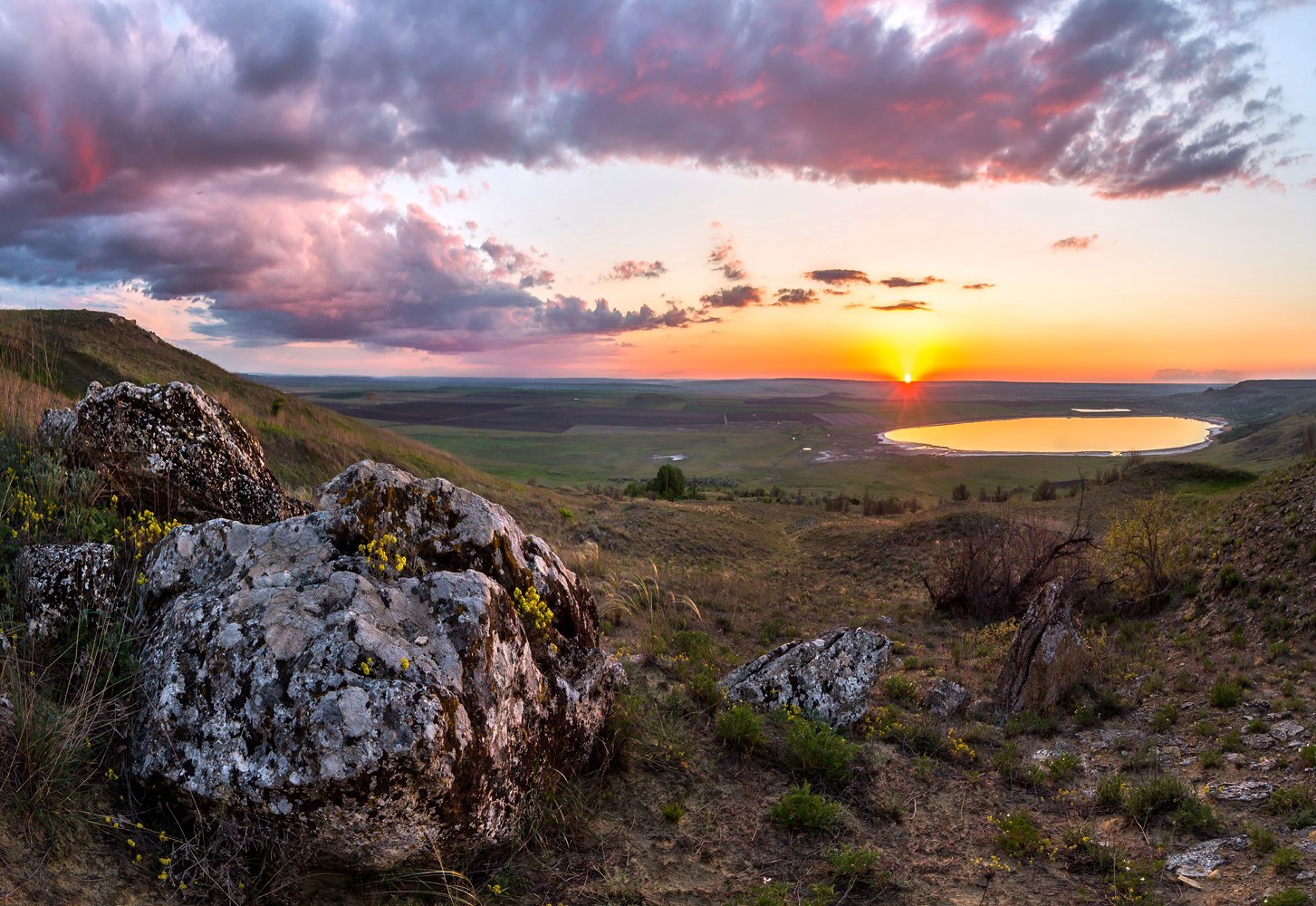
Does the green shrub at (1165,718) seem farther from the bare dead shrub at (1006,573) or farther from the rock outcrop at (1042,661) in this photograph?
the bare dead shrub at (1006,573)

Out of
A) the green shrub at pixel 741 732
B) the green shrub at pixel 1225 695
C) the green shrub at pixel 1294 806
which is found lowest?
the green shrub at pixel 1225 695

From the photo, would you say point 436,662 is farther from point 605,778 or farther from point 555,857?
point 605,778

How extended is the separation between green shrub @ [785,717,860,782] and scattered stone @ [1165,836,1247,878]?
2.51m

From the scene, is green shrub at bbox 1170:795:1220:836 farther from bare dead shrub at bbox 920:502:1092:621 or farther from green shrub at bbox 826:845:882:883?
bare dead shrub at bbox 920:502:1092:621

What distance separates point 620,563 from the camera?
18.7 metres

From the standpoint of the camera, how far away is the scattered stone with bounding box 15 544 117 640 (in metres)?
4.49

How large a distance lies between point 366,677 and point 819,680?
18.2ft

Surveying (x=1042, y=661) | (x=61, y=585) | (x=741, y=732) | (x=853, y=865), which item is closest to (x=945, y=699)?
(x=1042, y=661)

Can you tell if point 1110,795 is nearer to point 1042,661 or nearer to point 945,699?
point 945,699

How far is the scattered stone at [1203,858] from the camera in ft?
16.7

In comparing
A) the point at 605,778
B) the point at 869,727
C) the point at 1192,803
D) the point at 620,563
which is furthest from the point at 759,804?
the point at 620,563

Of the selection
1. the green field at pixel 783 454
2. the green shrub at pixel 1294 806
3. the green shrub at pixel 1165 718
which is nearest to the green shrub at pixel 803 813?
the green shrub at pixel 1294 806

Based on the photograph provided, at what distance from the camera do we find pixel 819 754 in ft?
20.5

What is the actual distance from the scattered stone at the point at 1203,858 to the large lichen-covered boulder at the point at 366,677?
15.5 feet
